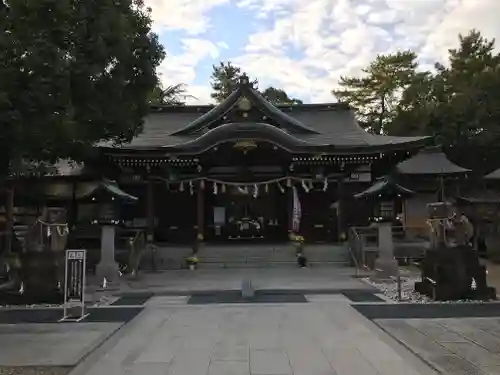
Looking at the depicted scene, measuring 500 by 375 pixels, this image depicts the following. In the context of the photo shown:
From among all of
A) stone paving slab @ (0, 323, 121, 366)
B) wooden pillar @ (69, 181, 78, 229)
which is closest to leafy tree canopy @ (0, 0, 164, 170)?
stone paving slab @ (0, 323, 121, 366)

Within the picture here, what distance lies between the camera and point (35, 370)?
6.31 metres

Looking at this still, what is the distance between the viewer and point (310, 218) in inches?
929

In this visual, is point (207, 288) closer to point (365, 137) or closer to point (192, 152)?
point (192, 152)

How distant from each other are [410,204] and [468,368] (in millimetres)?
19911

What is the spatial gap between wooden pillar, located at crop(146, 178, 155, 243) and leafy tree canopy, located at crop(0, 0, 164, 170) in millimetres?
7568

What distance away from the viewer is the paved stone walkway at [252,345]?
6.39m

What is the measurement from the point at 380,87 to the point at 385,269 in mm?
30273

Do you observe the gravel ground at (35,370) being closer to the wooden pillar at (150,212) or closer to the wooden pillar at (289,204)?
the wooden pillar at (150,212)

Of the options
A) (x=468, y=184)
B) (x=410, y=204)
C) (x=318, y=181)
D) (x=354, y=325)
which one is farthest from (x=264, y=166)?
(x=354, y=325)

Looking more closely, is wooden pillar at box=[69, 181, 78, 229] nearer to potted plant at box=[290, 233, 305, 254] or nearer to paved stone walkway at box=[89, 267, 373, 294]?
paved stone walkway at box=[89, 267, 373, 294]

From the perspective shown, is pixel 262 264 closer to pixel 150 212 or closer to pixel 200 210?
pixel 200 210

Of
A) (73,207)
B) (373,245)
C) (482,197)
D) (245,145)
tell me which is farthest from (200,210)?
(482,197)

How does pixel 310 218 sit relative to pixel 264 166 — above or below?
below

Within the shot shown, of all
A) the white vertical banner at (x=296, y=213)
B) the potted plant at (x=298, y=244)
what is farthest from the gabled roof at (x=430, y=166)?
the potted plant at (x=298, y=244)
